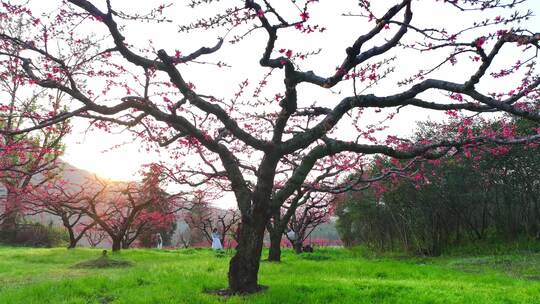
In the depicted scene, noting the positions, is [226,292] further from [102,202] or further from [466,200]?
[102,202]

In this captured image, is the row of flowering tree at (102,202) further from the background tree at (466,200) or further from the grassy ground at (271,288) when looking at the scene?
the background tree at (466,200)

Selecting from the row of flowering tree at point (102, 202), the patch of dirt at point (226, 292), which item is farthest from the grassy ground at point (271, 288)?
the row of flowering tree at point (102, 202)

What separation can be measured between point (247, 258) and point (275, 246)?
21.0 feet

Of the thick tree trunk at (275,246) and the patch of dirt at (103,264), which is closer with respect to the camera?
the patch of dirt at (103,264)

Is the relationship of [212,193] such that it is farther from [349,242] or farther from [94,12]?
[94,12]

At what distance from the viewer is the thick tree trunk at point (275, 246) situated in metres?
13.0

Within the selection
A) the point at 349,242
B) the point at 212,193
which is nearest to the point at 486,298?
the point at 212,193

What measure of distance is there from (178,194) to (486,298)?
1477cm

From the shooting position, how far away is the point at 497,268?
12.3 meters

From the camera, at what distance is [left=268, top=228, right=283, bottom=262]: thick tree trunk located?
13.0 meters

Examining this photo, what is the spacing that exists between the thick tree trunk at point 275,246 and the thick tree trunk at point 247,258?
19.6 feet

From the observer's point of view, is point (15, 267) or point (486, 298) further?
point (15, 267)

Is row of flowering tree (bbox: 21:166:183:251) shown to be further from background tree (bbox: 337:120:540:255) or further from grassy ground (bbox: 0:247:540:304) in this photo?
background tree (bbox: 337:120:540:255)

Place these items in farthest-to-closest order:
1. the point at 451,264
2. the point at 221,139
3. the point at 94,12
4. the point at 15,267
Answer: the point at 451,264
the point at 15,267
the point at 221,139
the point at 94,12
